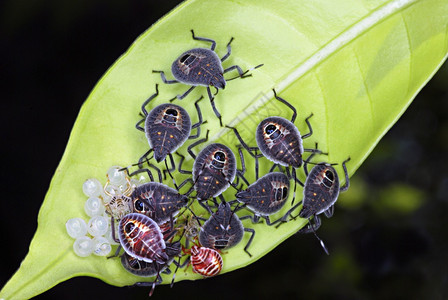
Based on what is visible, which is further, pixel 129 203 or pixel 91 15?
pixel 91 15

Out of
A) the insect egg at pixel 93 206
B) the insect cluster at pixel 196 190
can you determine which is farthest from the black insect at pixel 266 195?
the insect egg at pixel 93 206

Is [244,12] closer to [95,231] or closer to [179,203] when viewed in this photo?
[179,203]

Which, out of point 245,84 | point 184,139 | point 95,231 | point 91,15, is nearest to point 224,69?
point 245,84

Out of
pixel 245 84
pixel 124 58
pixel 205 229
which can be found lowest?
pixel 205 229

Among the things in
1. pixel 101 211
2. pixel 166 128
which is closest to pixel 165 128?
pixel 166 128

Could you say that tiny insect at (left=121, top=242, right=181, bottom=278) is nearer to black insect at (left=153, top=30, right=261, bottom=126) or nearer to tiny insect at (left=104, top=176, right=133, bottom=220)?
tiny insect at (left=104, top=176, right=133, bottom=220)

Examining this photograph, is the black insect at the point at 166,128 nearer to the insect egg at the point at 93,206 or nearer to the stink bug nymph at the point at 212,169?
the stink bug nymph at the point at 212,169

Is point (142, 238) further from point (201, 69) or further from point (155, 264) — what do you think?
point (201, 69)
